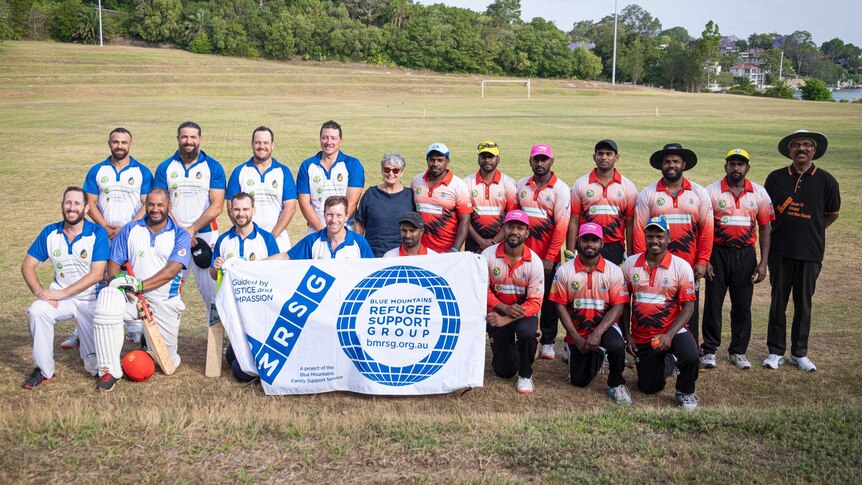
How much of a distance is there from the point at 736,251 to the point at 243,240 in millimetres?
5283

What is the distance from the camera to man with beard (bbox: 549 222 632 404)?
7.47 metres

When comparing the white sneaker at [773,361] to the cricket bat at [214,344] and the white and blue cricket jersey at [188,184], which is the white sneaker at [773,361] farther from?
the white and blue cricket jersey at [188,184]

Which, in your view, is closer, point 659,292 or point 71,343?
point 659,292

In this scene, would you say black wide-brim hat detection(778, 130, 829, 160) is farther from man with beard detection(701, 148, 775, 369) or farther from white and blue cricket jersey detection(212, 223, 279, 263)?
white and blue cricket jersey detection(212, 223, 279, 263)

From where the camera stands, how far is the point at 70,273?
26.0 ft

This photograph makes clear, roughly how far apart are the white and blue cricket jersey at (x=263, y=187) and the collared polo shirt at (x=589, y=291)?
Answer: 3.31m

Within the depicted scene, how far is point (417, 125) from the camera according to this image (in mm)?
38812

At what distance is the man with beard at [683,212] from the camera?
8.14m

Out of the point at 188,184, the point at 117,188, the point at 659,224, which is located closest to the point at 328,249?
the point at 188,184

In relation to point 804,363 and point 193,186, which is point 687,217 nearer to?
point 804,363

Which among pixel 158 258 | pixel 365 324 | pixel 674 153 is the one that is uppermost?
pixel 674 153

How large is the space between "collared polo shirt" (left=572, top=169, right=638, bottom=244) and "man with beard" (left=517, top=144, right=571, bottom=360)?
25 centimetres

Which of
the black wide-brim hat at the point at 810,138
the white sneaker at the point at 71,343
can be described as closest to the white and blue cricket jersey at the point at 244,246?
the white sneaker at the point at 71,343

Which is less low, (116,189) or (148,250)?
(116,189)
